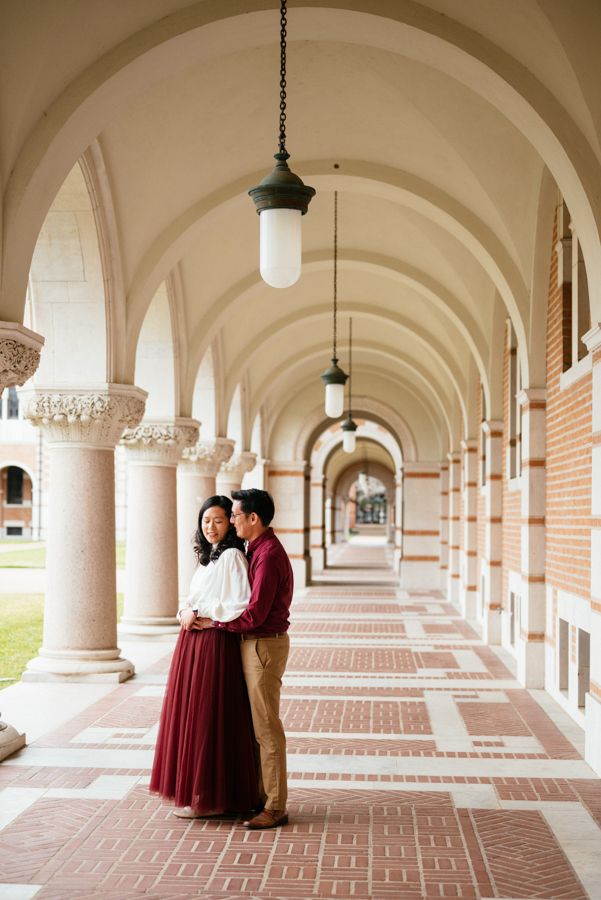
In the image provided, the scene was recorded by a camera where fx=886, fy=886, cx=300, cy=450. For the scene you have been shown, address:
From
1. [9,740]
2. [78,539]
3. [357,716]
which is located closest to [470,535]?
[357,716]

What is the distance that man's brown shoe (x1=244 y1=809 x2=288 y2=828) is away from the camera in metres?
4.77

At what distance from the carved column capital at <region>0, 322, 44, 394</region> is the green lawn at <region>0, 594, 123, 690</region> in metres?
4.24

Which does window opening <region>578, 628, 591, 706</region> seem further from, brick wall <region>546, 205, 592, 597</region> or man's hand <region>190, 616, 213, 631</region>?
man's hand <region>190, 616, 213, 631</region>

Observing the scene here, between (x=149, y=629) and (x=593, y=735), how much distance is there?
651 cm

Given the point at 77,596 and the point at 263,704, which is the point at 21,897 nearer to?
A: the point at 263,704

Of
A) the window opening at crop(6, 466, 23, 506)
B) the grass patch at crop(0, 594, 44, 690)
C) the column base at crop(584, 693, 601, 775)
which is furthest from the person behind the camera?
the window opening at crop(6, 466, 23, 506)

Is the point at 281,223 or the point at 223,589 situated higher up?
the point at 281,223

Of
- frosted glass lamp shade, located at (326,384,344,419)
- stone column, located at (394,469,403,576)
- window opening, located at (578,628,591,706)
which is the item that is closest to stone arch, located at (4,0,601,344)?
window opening, located at (578,628,591,706)

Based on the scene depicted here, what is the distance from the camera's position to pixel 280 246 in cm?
468

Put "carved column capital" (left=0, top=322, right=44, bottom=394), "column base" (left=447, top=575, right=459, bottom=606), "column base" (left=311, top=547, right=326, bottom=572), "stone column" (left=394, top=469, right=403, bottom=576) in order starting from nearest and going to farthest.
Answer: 1. "carved column capital" (left=0, top=322, right=44, bottom=394)
2. "column base" (left=447, top=575, right=459, bottom=606)
3. "stone column" (left=394, top=469, right=403, bottom=576)
4. "column base" (left=311, top=547, right=326, bottom=572)

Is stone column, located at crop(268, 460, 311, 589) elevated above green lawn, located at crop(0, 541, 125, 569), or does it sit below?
above

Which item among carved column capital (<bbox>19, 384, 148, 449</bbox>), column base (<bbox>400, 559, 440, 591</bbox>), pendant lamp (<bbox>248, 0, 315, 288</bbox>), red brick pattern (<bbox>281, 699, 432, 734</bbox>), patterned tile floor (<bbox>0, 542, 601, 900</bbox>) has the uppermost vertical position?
pendant lamp (<bbox>248, 0, 315, 288</bbox>)

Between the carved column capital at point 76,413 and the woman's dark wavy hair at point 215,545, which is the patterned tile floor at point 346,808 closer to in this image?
the woman's dark wavy hair at point 215,545

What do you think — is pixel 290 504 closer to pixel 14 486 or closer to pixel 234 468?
pixel 234 468
